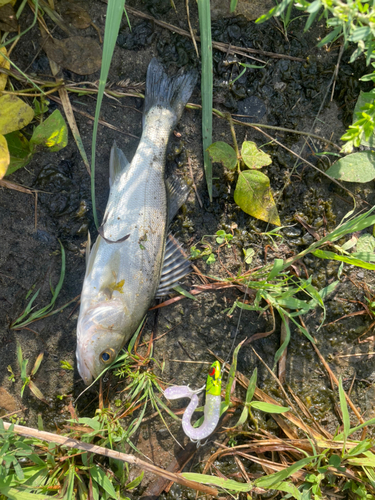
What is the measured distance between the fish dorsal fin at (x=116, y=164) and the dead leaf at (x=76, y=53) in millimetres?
740

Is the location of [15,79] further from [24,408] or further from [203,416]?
[203,416]

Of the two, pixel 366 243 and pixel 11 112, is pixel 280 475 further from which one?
pixel 11 112

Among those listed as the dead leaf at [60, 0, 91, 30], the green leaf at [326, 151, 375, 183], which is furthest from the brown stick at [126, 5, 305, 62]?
the green leaf at [326, 151, 375, 183]

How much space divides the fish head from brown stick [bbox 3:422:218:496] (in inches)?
18.7

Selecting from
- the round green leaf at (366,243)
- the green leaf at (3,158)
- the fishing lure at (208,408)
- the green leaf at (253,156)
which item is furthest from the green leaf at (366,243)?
the green leaf at (3,158)

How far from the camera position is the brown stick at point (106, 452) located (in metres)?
2.83

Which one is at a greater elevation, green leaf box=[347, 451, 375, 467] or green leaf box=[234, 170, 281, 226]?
green leaf box=[234, 170, 281, 226]

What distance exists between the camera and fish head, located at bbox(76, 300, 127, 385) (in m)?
2.85

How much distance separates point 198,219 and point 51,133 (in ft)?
4.78

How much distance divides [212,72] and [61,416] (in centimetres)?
327

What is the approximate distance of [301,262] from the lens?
3416mm

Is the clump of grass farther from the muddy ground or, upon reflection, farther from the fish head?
the fish head

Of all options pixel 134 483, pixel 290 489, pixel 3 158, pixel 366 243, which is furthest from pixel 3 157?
pixel 290 489

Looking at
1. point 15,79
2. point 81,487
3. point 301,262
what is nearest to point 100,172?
point 15,79
